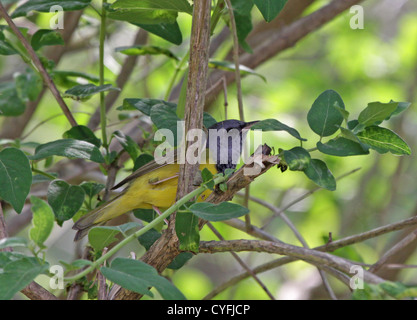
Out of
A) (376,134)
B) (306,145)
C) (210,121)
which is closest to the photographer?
(376,134)

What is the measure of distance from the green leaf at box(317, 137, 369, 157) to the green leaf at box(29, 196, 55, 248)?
81cm

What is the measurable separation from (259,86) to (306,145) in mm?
860

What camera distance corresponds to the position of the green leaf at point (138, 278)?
1316 mm

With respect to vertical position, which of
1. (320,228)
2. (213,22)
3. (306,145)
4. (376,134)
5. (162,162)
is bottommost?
(320,228)

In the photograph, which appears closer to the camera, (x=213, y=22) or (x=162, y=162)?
(x=213, y=22)

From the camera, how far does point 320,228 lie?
5.04 meters

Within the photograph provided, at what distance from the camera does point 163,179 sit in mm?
2768

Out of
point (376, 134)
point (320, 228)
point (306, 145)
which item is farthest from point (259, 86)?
point (376, 134)

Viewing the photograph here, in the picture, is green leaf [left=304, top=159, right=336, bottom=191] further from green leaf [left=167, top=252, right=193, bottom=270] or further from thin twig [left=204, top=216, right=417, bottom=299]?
green leaf [left=167, top=252, right=193, bottom=270]

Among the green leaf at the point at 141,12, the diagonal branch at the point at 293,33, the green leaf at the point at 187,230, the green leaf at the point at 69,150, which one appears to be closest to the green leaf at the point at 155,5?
the green leaf at the point at 141,12

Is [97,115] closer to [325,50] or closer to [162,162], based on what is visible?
[162,162]

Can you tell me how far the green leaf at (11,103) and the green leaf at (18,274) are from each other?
5.12 ft

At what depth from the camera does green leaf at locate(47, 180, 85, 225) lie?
2.20 m

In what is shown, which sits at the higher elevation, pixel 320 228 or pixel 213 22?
pixel 213 22
